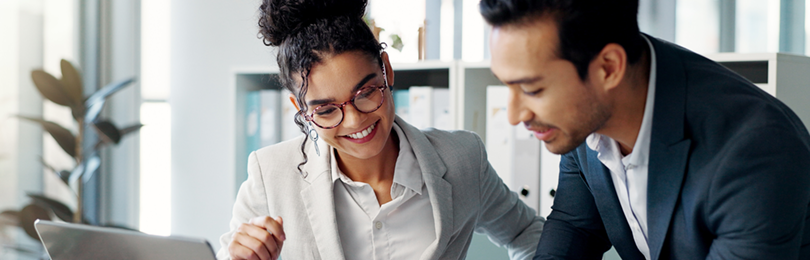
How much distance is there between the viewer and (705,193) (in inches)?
33.5

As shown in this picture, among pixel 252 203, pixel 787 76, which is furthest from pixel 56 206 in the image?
pixel 787 76

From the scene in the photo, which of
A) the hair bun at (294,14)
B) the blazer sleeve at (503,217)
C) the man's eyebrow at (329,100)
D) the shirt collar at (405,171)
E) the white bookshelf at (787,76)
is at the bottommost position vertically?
the blazer sleeve at (503,217)

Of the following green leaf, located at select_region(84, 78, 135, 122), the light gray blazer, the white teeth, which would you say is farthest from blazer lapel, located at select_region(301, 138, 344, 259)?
green leaf, located at select_region(84, 78, 135, 122)

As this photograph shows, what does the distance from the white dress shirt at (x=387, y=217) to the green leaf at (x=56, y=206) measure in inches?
57.8

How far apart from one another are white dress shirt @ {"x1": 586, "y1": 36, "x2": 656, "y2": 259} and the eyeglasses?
0.45 m

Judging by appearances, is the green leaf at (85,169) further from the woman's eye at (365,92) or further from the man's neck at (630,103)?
the man's neck at (630,103)

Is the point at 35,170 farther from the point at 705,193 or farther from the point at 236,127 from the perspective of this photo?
the point at 705,193

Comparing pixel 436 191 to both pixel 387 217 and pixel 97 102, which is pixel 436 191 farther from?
pixel 97 102

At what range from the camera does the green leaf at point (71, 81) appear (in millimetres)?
2178

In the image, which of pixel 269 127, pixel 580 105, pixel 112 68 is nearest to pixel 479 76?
pixel 269 127

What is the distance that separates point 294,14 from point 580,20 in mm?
642

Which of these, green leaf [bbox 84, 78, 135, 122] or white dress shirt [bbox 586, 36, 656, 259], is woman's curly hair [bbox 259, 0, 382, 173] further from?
green leaf [bbox 84, 78, 135, 122]

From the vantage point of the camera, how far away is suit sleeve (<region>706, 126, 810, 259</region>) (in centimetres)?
78

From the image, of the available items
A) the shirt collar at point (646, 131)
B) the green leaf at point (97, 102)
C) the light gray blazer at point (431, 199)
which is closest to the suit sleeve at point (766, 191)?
the shirt collar at point (646, 131)
